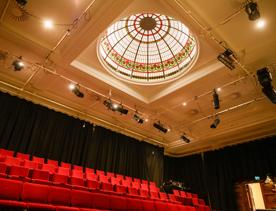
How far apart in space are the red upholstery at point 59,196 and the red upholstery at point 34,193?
90mm

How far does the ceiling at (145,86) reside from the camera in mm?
4258

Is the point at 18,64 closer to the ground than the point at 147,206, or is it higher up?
higher up

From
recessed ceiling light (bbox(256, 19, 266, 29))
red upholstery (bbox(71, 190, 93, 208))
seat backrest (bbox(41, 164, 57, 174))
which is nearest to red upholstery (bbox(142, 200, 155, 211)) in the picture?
red upholstery (bbox(71, 190, 93, 208))

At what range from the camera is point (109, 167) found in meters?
7.89

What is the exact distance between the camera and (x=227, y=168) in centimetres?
878

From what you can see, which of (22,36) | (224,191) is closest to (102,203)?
(22,36)

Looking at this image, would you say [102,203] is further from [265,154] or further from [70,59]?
[265,154]

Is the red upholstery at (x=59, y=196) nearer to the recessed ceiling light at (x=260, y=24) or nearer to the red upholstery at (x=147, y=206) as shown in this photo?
the red upholstery at (x=147, y=206)

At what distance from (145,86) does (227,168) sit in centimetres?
532

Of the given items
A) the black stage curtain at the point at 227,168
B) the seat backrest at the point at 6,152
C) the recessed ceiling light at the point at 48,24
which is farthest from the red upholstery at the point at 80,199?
the black stage curtain at the point at 227,168

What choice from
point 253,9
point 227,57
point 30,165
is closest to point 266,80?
point 227,57

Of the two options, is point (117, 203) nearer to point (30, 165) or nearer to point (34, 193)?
point (34, 193)

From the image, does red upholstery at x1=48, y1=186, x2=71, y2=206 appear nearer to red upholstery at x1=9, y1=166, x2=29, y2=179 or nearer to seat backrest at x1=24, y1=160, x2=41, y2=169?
red upholstery at x1=9, y1=166, x2=29, y2=179

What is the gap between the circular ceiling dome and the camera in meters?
6.31
